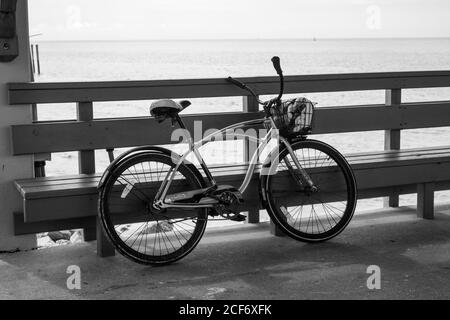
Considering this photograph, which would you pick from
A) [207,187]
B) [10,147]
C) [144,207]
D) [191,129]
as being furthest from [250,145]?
[10,147]

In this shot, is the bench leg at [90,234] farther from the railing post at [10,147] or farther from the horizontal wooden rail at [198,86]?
the horizontal wooden rail at [198,86]

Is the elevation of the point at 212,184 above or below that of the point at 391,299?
above

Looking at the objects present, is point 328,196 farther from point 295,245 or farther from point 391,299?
point 391,299

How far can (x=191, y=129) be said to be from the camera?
497 centimetres

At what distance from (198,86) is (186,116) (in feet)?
0.69

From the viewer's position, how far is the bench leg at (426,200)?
17.8ft

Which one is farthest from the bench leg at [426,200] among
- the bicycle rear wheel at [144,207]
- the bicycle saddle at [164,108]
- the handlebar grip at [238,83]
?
the bicycle saddle at [164,108]

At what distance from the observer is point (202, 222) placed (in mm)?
4457

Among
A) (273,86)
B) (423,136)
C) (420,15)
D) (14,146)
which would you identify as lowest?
(423,136)

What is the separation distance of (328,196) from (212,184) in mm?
953

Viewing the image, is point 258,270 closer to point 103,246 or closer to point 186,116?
point 103,246

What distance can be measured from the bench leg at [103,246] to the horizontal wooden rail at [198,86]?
812 mm

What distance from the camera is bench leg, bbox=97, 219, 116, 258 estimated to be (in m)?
4.49
